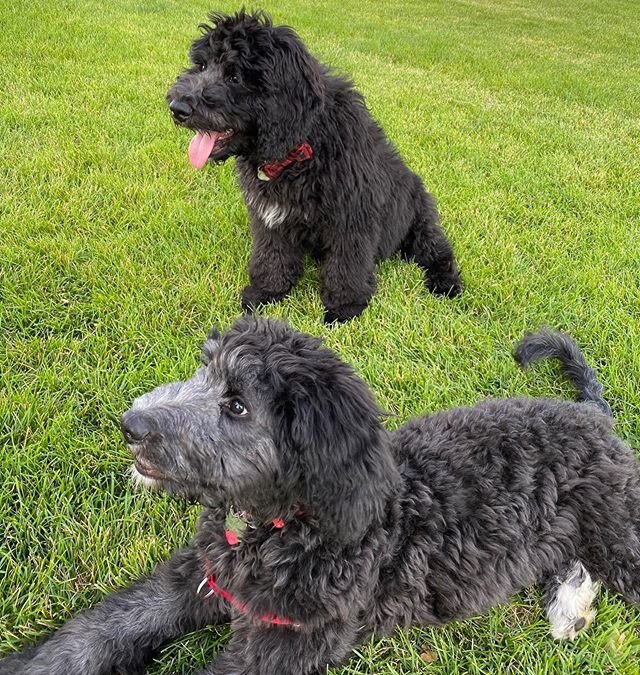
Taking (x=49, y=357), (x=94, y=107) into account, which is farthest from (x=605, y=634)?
(x=94, y=107)

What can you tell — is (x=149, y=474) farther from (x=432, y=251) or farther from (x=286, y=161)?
(x=432, y=251)

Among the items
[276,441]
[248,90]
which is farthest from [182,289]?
[276,441]

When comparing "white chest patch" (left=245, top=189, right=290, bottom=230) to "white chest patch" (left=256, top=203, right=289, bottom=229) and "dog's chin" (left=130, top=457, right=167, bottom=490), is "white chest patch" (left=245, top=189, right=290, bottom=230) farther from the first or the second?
"dog's chin" (left=130, top=457, right=167, bottom=490)

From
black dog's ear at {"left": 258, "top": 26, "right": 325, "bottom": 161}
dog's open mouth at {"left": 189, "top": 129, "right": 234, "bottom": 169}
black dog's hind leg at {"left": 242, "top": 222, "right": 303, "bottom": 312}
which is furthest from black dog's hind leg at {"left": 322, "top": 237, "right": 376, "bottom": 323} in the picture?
dog's open mouth at {"left": 189, "top": 129, "right": 234, "bottom": 169}

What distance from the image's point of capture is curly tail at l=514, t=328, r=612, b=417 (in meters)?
3.21

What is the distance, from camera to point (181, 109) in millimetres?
3334

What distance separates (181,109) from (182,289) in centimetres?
112

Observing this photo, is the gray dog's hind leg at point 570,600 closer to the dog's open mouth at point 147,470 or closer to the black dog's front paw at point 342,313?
the dog's open mouth at point 147,470

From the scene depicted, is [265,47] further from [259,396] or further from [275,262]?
[259,396]

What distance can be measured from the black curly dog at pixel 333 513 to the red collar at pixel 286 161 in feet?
5.75

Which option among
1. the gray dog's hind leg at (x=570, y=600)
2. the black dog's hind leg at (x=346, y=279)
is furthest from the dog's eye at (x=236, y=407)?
the black dog's hind leg at (x=346, y=279)

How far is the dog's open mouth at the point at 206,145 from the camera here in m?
3.41

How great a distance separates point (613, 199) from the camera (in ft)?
19.1

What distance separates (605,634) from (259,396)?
1.67 m
